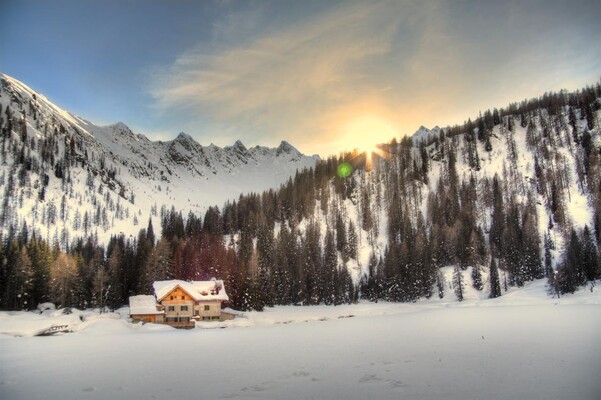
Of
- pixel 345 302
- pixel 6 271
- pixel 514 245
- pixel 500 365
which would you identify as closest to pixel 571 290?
pixel 514 245

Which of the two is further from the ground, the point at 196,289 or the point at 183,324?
the point at 196,289

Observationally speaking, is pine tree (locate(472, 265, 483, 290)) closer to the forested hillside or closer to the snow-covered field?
the forested hillside

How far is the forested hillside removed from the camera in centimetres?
8931

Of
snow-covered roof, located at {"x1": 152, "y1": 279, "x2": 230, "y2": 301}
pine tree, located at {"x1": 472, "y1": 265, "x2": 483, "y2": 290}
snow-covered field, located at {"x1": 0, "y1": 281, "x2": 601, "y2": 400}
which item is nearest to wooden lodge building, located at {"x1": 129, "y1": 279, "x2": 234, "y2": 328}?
snow-covered roof, located at {"x1": 152, "y1": 279, "x2": 230, "y2": 301}

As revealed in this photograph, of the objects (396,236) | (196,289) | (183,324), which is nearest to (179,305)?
(183,324)

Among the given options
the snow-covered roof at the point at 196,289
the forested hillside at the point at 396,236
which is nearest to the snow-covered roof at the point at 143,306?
the snow-covered roof at the point at 196,289

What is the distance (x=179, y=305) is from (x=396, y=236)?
99101 mm

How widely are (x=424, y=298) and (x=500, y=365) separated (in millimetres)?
92525

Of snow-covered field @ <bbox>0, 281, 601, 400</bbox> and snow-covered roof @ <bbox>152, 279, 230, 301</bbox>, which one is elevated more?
snow-covered roof @ <bbox>152, 279, 230, 301</bbox>

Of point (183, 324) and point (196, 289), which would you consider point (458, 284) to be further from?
point (183, 324)

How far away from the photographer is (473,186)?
160000 mm

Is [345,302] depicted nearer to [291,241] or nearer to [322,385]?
[291,241]

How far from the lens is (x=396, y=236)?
153 m

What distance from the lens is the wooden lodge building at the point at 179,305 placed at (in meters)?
68.2
